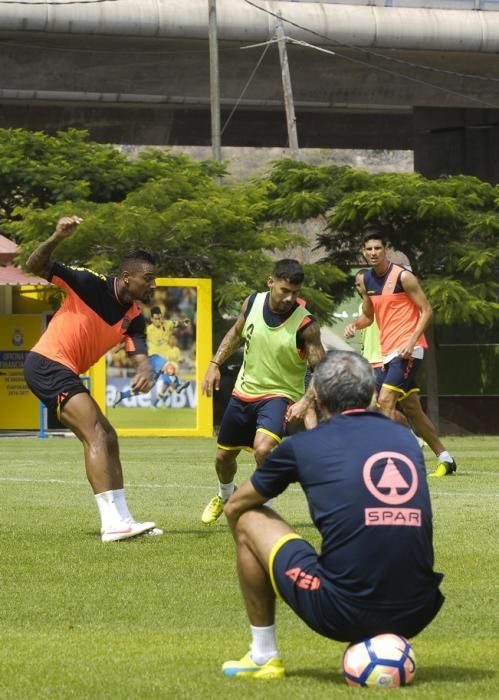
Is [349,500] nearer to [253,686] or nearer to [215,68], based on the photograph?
[253,686]

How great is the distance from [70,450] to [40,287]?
31.2 ft

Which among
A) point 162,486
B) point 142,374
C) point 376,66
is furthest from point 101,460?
point 376,66

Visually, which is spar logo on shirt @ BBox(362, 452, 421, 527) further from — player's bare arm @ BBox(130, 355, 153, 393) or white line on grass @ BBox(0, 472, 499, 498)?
white line on grass @ BBox(0, 472, 499, 498)

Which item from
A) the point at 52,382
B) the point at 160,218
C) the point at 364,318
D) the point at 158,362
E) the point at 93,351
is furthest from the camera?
the point at 160,218

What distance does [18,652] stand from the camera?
724 centimetres

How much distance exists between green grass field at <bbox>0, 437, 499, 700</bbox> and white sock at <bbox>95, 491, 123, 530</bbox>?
169 millimetres

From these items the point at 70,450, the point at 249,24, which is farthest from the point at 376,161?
the point at 70,450

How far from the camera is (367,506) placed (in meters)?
6.09

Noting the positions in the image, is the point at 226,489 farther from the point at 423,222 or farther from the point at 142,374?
the point at 423,222

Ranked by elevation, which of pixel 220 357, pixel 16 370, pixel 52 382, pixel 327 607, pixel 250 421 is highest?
pixel 220 357

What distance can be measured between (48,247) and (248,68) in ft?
116

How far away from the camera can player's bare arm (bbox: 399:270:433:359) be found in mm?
16234

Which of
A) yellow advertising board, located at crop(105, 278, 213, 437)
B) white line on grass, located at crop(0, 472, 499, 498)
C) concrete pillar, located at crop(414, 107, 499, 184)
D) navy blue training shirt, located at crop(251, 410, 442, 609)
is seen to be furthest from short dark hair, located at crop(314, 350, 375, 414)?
concrete pillar, located at crop(414, 107, 499, 184)

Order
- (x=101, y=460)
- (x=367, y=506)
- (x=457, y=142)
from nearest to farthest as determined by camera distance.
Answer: (x=367, y=506) → (x=101, y=460) → (x=457, y=142)
